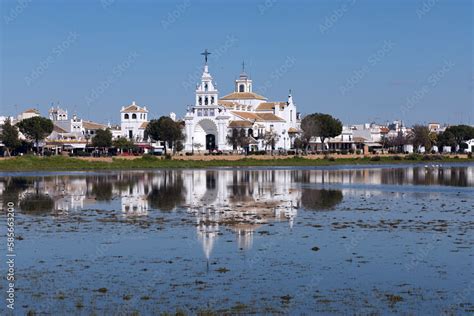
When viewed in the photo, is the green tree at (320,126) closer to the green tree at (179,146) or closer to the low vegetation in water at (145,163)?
the green tree at (179,146)

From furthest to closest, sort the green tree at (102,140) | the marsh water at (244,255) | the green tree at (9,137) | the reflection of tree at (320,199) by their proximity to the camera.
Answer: the green tree at (102,140) < the green tree at (9,137) < the reflection of tree at (320,199) < the marsh water at (244,255)

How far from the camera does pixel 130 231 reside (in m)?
28.5

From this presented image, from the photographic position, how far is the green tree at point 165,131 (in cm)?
11650

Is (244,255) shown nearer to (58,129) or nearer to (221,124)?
(221,124)

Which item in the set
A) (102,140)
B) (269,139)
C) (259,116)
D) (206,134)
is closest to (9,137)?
(102,140)

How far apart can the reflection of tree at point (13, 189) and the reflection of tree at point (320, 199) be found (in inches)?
547

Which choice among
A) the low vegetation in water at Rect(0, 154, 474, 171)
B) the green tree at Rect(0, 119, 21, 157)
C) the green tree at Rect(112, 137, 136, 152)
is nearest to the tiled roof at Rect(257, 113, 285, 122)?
the green tree at Rect(112, 137, 136, 152)

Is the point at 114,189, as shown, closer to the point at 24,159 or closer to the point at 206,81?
the point at 24,159

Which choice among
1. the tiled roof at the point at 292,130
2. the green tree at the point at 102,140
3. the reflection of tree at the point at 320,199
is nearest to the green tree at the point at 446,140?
the tiled roof at the point at 292,130

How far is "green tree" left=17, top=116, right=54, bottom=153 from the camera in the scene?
108938 millimetres

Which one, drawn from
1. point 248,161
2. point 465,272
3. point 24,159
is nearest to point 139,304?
point 465,272

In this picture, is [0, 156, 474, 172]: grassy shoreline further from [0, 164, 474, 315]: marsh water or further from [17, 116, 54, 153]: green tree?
[0, 164, 474, 315]: marsh water

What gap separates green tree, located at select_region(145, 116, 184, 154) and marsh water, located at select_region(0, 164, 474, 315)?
73460 mm

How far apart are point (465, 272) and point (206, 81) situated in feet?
358
